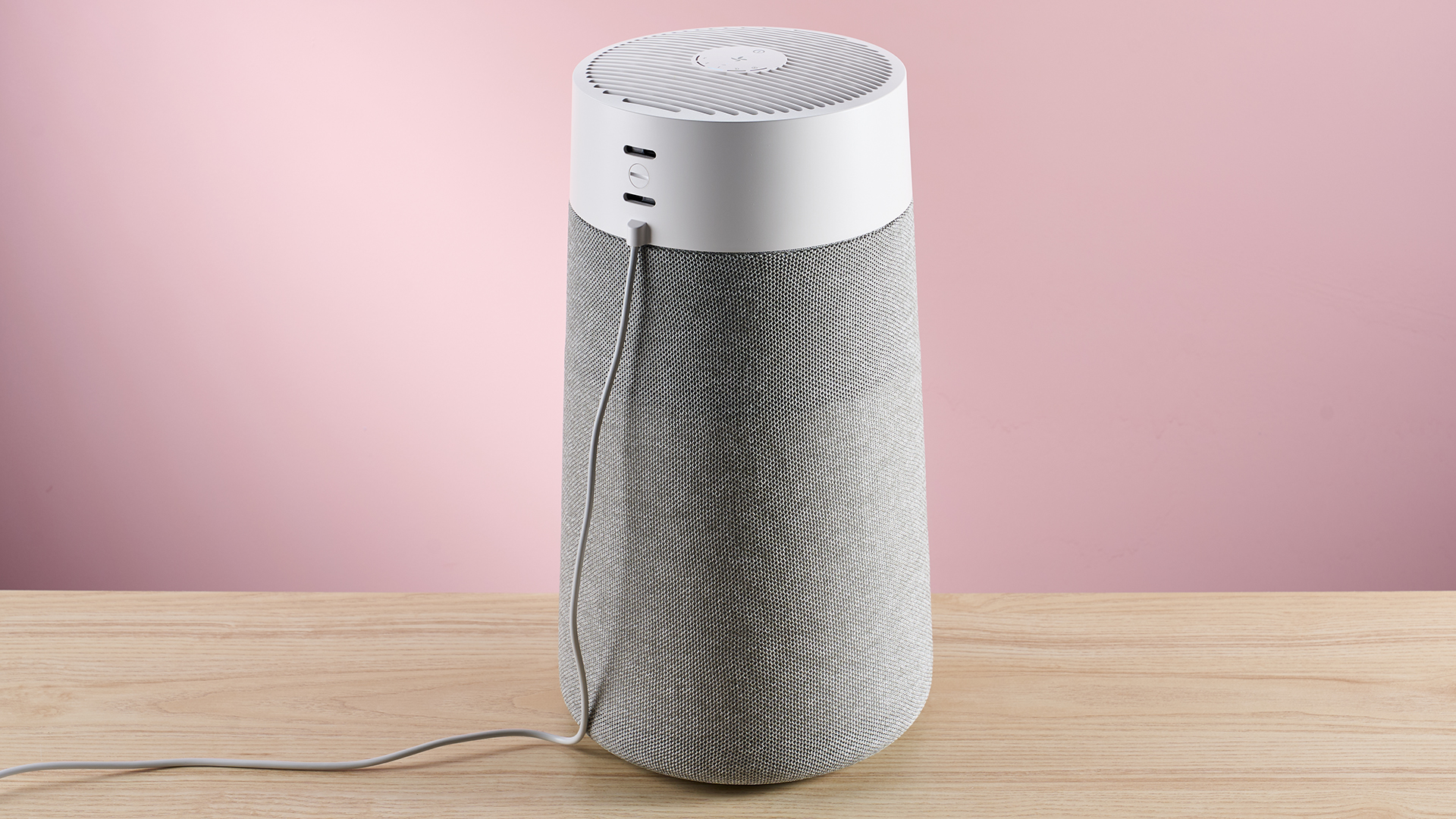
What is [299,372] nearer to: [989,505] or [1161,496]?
[989,505]

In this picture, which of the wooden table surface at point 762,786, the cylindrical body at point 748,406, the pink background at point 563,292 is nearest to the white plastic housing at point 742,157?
the cylindrical body at point 748,406

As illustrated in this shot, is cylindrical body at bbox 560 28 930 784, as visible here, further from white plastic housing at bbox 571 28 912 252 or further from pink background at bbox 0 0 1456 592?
pink background at bbox 0 0 1456 592

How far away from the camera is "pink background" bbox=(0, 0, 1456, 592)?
4.34 feet

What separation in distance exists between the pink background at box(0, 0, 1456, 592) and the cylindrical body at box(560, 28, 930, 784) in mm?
790

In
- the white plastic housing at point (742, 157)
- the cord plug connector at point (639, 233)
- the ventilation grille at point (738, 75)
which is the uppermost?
the ventilation grille at point (738, 75)

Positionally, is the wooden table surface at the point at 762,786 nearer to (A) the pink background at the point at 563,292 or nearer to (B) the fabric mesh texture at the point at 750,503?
(B) the fabric mesh texture at the point at 750,503

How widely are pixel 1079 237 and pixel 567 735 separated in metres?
0.91

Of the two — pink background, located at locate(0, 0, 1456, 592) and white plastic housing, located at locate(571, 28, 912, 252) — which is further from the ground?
white plastic housing, located at locate(571, 28, 912, 252)

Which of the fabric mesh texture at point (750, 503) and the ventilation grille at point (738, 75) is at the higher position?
the ventilation grille at point (738, 75)

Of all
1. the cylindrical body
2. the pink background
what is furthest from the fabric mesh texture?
the pink background

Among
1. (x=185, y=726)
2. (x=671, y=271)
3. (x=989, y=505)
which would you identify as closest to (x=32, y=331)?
(x=185, y=726)

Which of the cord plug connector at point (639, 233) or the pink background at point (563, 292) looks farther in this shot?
the pink background at point (563, 292)

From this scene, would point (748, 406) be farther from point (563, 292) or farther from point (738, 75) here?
point (563, 292)

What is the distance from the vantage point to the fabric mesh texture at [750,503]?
548 mm
